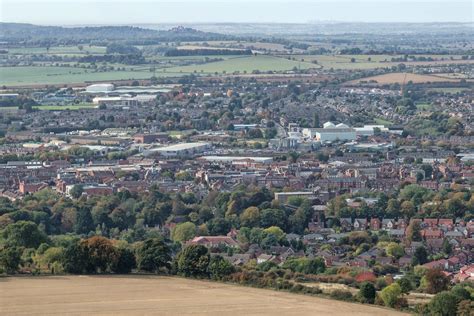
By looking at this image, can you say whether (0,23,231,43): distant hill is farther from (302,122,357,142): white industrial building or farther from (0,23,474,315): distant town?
(302,122,357,142): white industrial building

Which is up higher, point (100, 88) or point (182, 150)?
point (182, 150)

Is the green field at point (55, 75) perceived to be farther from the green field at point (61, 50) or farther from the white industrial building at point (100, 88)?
the green field at point (61, 50)

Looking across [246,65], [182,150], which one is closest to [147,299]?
[182,150]

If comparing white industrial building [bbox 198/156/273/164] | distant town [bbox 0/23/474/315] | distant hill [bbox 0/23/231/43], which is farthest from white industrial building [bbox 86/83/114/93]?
distant hill [bbox 0/23/231/43]

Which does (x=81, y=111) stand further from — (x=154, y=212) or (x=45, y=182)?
(x=154, y=212)

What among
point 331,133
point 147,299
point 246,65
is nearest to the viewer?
point 147,299

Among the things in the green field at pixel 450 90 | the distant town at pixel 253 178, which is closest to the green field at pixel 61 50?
the distant town at pixel 253 178

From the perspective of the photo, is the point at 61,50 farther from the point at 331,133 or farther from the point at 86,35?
the point at 331,133
